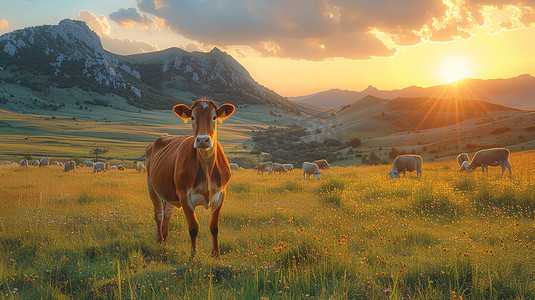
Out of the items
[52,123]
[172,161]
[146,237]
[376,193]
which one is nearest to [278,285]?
[172,161]

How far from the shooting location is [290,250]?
5.39m

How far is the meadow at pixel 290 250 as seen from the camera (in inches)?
173

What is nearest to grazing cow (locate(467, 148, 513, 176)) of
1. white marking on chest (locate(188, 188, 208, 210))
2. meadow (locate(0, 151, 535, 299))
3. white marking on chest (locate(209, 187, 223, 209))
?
meadow (locate(0, 151, 535, 299))

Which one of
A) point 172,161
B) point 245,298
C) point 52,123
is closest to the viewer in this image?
point 245,298

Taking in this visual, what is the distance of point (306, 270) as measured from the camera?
4.70m

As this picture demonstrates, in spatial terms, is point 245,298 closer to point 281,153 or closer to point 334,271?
point 334,271

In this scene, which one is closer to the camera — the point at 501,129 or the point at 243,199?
the point at 243,199

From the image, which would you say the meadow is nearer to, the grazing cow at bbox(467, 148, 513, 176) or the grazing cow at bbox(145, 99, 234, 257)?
the grazing cow at bbox(145, 99, 234, 257)

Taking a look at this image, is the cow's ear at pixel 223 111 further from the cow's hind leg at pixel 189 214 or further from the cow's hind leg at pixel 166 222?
the cow's hind leg at pixel 166 222

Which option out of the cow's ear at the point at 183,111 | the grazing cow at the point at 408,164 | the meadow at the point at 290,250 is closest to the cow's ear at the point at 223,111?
the cow's ear at the point at 183,111

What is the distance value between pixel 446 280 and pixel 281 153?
73.8 metres

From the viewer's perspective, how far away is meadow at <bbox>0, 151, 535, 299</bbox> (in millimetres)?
4383

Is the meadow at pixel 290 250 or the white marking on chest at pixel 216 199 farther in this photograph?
the white marking on chest at pixel 216 199

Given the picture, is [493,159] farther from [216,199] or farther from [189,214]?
[189,214]
